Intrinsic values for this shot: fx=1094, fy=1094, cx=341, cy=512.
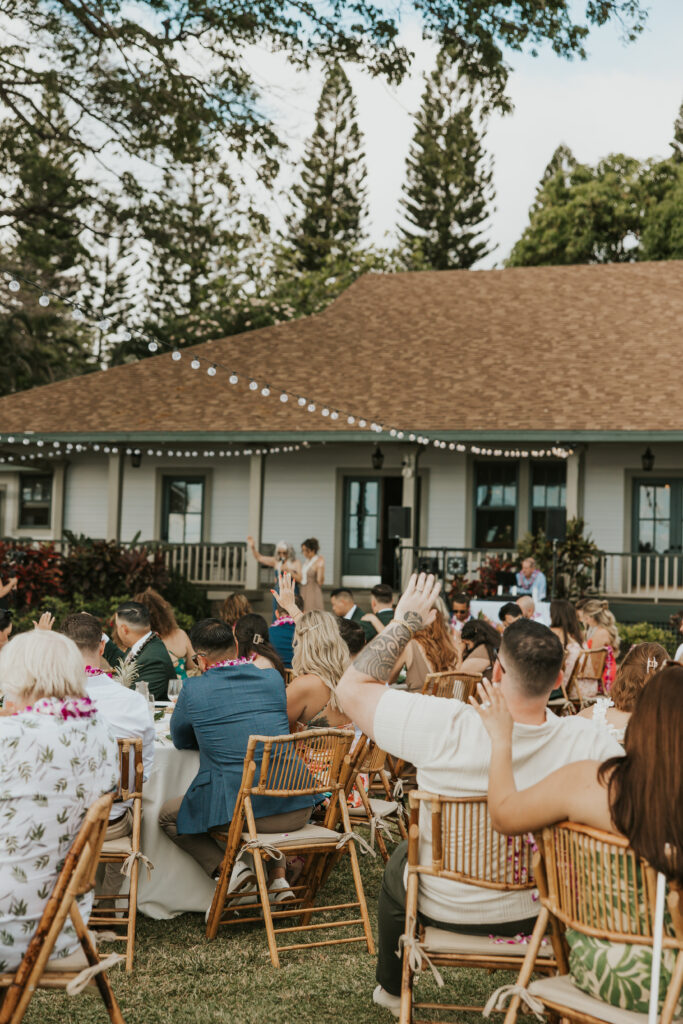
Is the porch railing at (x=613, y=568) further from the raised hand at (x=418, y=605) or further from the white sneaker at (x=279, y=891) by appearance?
the raised hand at (x=418, y=605)

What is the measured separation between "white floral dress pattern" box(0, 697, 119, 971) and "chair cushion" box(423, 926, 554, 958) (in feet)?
3.65

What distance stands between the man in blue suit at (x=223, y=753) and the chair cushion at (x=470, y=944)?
1.60 meters

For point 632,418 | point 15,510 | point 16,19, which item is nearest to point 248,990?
point 632,418

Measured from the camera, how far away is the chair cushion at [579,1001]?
2.88 meters

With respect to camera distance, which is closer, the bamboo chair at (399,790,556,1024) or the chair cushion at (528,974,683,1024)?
the chair cushion at (528,974,683,1024)

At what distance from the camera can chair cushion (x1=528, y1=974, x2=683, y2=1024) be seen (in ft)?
9.46

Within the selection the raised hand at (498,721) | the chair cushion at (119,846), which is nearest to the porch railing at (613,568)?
the chair cushion at (119,846)

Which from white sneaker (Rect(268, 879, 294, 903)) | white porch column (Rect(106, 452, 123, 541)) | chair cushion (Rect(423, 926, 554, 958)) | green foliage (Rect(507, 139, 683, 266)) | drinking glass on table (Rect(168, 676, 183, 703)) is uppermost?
green foliage (Rect(507, 139, 683, 266))

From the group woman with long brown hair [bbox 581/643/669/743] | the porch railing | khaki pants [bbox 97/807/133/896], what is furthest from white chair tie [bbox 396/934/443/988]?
the porch railing

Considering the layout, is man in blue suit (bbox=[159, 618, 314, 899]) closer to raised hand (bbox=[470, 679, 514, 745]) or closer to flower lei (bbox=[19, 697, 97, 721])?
flower lei (bbox=[19, 697, 97, 721])

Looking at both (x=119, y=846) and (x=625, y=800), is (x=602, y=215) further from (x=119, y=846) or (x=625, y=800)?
(x=625, y=800)

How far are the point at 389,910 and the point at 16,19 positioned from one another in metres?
16.4

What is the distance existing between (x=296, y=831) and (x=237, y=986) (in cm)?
85

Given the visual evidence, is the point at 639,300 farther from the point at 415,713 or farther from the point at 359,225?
the point at 359,225
